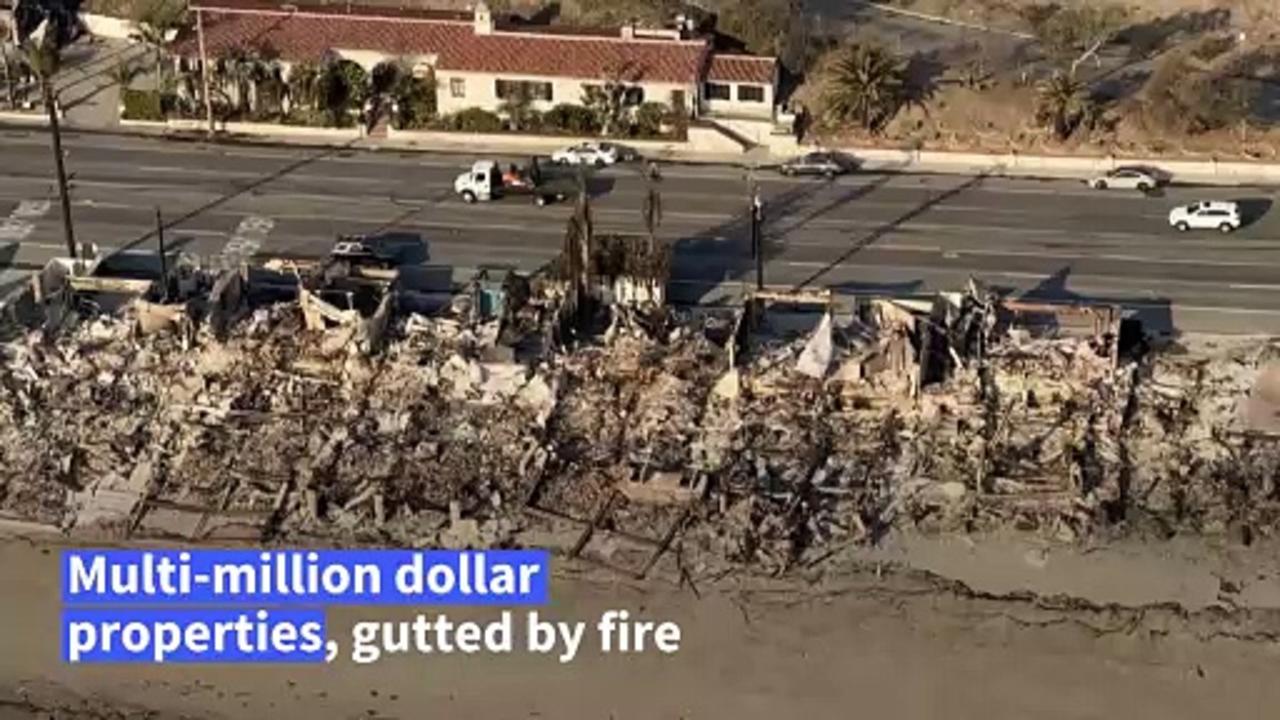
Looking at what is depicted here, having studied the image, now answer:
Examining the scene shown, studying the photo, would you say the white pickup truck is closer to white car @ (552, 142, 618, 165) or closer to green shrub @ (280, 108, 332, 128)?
white car @ (552, 142, 618, 165)

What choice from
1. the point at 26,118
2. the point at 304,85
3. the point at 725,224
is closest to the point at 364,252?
the point at 725,224

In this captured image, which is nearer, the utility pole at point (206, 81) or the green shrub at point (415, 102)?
the green shrub at point (415, 102)

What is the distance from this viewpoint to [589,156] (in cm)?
6625

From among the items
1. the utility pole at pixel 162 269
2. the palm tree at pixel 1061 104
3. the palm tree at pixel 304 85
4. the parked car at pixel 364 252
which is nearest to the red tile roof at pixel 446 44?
the palm tree at pixel 304 85

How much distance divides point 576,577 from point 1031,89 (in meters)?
29.8

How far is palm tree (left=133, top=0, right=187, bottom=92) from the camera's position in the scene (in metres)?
71.9

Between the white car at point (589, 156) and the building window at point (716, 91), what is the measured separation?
4113mm

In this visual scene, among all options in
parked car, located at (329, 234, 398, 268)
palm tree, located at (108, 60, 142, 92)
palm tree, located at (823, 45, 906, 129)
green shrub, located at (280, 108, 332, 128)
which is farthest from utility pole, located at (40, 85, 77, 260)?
palm tree, located at (823, 45, 906, 129)

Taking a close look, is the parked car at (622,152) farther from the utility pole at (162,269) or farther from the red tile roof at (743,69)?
the utility pole at (162,269)

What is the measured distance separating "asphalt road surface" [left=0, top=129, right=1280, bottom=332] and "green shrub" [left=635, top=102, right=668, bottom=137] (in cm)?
240

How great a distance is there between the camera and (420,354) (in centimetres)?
5388

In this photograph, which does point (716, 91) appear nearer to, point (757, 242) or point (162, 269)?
point (757, 242)

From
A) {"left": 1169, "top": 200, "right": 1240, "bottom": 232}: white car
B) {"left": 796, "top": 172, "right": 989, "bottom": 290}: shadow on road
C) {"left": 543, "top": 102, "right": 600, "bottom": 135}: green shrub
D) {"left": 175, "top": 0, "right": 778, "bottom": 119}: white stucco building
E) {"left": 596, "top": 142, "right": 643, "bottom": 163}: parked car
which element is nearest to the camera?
{"left": 796, "top": 172, "right": 989, "bottom": 290}: shadow on road

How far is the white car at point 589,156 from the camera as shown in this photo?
6625 centimetres
